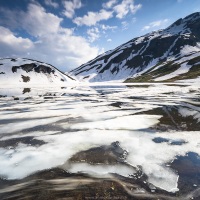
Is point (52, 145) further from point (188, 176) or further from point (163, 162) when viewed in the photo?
point (188, 176)

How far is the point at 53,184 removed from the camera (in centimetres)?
703

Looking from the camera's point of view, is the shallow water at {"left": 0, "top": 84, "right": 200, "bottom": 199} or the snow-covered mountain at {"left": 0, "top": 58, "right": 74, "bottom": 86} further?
the snow-covered mountain at {"left": 0, "top": 58, "right": 74, "bottom": 86}

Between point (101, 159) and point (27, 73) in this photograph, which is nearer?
point (101, 159)

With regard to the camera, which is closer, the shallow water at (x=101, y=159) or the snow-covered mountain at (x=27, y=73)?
the shallow water at (x=101, y=159)

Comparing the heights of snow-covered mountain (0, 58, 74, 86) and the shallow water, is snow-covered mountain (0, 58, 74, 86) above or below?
above

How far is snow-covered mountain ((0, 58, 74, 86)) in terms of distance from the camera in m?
94.6

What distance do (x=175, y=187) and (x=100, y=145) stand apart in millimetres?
4823

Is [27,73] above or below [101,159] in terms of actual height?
above

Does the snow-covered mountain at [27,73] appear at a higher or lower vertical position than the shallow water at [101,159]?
higher

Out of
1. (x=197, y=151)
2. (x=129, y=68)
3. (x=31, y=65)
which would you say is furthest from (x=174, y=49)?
(x=197, y=151)

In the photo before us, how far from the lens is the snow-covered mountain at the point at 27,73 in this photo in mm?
94625

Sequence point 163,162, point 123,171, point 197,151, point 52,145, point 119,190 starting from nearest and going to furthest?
point 119,190, point 123,171, point 163,162, point 197,151, point 52,145

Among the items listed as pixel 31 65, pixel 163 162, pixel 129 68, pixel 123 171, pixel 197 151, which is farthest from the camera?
pixel 129 68

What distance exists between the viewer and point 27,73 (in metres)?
103
